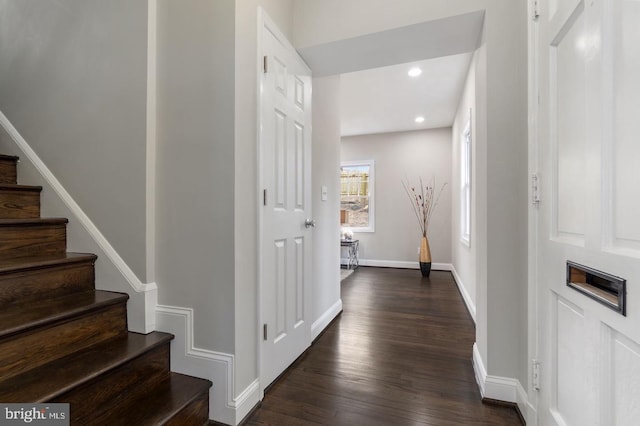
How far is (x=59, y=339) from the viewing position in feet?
4.06

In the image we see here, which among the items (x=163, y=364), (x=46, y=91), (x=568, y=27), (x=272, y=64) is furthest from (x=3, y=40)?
(x=568, y=27)

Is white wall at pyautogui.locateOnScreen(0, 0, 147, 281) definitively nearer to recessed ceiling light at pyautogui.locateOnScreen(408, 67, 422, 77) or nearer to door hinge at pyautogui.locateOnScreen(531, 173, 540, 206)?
door hinge at pyautogui.locateOnScreen(531, 173, 540, 206)

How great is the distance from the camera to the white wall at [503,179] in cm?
154

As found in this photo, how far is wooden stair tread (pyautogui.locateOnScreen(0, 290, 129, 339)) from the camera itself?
1.11 meters

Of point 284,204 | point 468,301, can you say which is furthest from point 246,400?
point 468,301

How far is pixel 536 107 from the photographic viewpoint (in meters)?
1.30

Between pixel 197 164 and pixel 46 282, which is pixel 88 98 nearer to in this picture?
pixel 197 164

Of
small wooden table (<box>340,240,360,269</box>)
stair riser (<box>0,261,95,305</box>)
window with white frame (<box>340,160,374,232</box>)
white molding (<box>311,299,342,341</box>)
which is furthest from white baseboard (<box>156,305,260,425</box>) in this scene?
window with white frame (<box>340,160,374,232</box>)

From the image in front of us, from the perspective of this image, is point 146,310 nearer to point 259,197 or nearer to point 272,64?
point 259,197

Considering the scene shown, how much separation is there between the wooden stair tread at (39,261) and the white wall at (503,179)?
216 centimetres

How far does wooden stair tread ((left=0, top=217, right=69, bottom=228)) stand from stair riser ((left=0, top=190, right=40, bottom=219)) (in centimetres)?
19

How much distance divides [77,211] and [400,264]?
509cm

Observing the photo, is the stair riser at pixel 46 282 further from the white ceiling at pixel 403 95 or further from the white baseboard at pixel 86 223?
the white ceiling at pixel 403 95

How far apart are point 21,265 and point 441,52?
260cm
